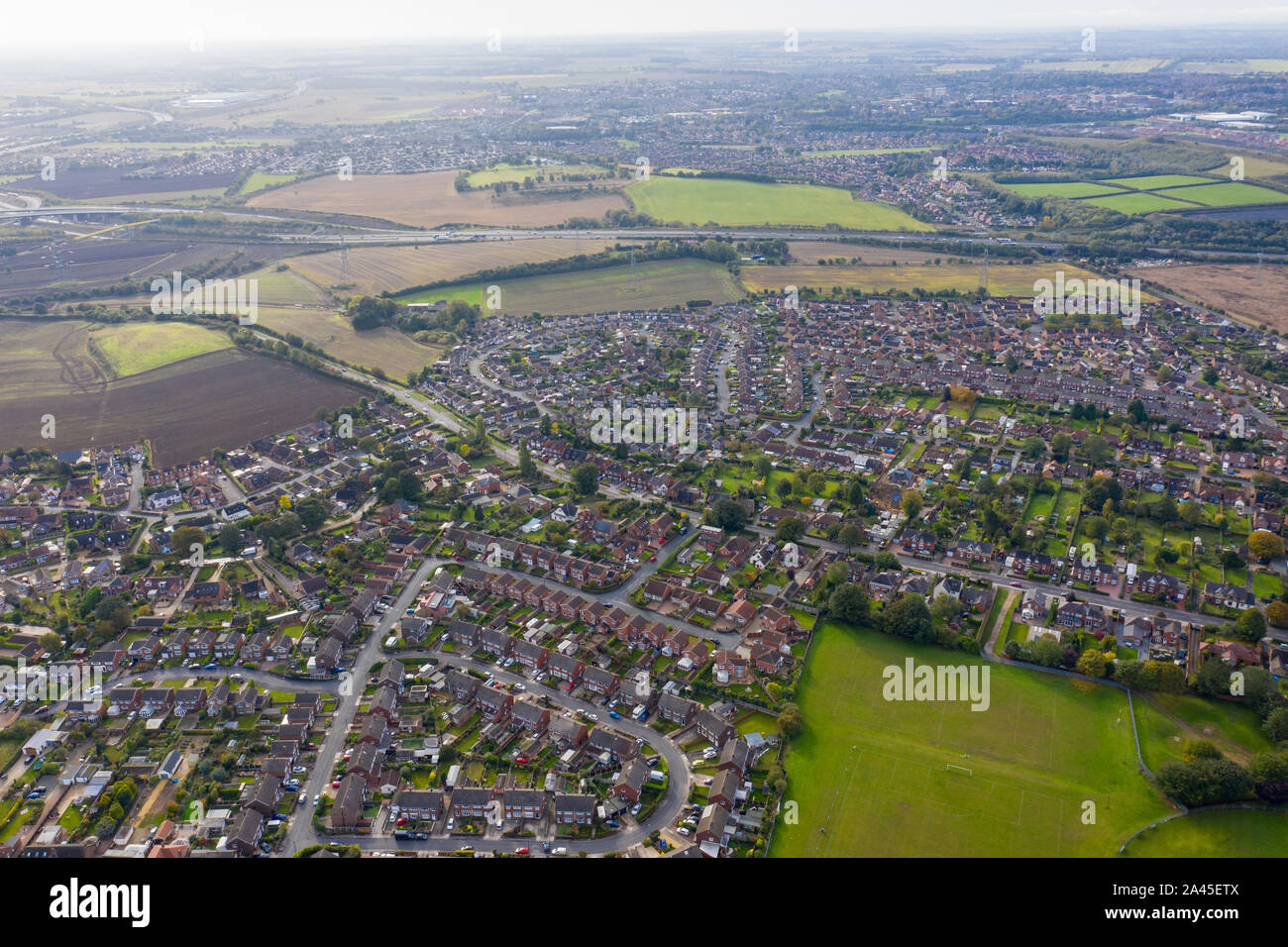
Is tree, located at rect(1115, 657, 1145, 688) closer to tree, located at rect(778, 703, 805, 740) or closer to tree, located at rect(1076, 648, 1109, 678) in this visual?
tree, located at rect(1076, 648, 1109, 678)

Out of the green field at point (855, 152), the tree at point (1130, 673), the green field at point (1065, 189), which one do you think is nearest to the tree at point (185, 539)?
the tree at point (1130, 673)

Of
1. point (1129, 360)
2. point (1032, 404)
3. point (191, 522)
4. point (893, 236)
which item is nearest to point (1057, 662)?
point (1032, 404)

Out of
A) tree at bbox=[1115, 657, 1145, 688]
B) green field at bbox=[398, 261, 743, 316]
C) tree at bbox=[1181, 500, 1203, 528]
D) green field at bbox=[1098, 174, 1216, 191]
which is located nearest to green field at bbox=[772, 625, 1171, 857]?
tree at bbox=[1115, 657, 1145, 688]

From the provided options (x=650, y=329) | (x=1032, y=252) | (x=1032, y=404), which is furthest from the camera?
(x=1032, y=252)

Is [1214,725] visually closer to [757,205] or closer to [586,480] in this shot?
[586,480]

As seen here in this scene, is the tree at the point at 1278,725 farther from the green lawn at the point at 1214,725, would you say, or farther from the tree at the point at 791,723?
the tree at the point at 791,723

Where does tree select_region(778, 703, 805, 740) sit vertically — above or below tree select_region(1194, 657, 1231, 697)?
below

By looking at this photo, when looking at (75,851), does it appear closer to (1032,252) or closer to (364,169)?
(1032,252)
